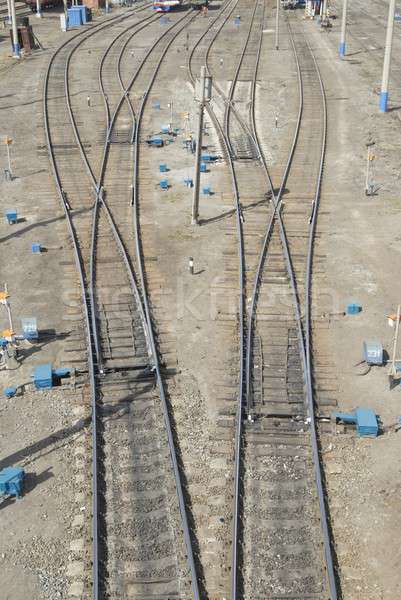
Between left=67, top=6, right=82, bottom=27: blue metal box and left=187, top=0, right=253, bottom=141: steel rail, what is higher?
left=67, top=6, right=82, bottom=27: blue metal box

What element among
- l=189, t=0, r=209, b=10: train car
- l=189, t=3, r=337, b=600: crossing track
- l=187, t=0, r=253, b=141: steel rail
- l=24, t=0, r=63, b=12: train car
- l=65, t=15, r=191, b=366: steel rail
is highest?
l=24, t=0, r=63, b=12: train car

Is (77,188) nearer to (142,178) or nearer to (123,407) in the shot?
(142,178)

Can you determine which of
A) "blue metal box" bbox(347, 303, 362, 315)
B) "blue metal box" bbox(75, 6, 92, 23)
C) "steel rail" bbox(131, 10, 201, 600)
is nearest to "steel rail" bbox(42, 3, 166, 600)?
"steel rail" bbox(131, 10, 201, 600)

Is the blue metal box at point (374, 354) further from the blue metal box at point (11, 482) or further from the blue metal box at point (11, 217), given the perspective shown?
the blue metal box at point (11, 217)

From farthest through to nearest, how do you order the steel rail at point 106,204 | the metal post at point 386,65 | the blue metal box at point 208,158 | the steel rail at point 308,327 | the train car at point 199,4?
the train car at point 199,4, the metal post at point 386,65, the blue metal box at point 208,158, the steel rail at point 106,204, the steel rail at point 308,327

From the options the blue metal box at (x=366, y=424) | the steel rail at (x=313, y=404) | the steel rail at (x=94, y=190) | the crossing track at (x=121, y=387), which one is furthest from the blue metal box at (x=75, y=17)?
the blue metal box at (x=366, y=424)

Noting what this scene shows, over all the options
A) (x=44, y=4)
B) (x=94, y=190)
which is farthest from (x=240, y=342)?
(x=44, y=4)

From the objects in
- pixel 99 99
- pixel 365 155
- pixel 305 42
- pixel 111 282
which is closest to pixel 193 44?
pixel 305 42

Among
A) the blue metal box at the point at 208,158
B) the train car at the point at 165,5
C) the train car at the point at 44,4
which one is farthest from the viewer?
the train car at the point at 165,5

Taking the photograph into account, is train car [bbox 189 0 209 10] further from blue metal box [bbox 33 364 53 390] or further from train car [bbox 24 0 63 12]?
blue metal box [bbox 33 364 53 390]
